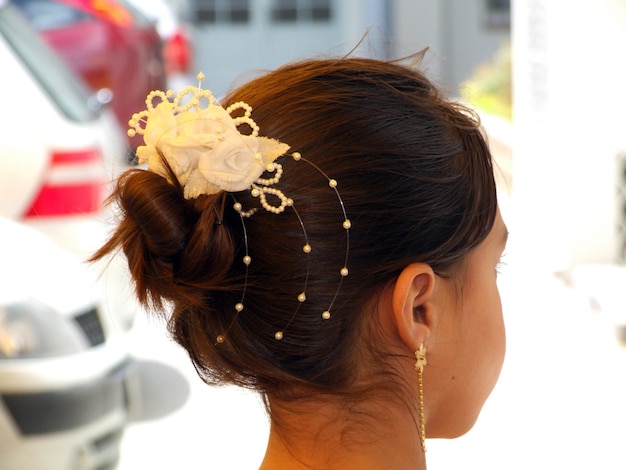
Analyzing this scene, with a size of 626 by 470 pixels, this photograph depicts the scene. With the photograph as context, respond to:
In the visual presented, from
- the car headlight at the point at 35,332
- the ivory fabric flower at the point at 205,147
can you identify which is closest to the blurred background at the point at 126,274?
the car headlight at the point at 35,332

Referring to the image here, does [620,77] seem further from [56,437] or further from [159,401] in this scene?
[56,437]

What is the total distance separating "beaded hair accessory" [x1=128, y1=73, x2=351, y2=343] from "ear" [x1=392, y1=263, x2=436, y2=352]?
2.2 inches

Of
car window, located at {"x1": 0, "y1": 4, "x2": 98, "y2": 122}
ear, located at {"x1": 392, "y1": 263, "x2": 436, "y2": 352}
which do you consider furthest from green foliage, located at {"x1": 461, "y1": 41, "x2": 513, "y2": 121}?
ear, located at {"x1": 392, "y1": 263, "x2": 436, "y2": 352}

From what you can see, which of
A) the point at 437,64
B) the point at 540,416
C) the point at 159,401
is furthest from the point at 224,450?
the point at 437,64

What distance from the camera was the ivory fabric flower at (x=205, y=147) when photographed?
85 centimetres

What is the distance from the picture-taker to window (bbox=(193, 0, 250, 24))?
339 inches

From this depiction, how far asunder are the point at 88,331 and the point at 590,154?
8.53 feet

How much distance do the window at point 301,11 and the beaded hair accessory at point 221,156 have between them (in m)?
7.75

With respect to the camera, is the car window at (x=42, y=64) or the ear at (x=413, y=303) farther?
the car window at (x=42, y=64)

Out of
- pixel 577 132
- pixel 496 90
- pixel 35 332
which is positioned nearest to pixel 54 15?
pixel 35 332

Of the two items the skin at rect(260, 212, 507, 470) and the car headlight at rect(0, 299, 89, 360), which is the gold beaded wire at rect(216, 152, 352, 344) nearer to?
the skin at rect(260, 212, 507, 470)

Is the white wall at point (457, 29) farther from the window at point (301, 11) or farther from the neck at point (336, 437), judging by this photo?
the neck at point (336, 437)

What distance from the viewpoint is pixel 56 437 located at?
221cm

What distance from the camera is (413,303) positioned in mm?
876
